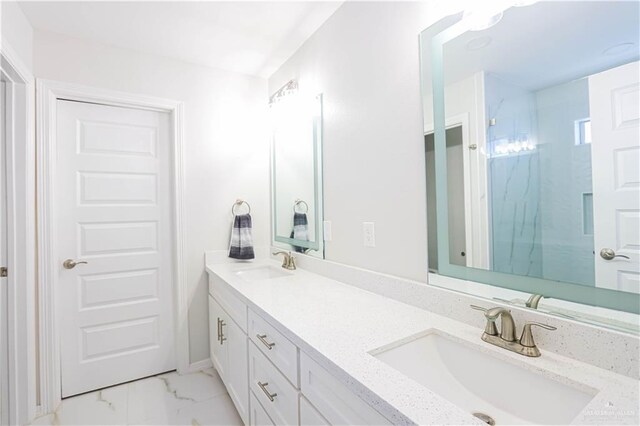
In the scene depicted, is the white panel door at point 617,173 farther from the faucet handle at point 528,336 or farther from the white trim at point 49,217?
the white trim at point 49,217

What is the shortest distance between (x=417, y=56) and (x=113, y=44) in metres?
1.97

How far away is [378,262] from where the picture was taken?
1.45 meters

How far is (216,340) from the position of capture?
205 centimetres

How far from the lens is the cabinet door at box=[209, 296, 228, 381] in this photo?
189cm

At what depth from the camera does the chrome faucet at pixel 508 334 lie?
82 cm

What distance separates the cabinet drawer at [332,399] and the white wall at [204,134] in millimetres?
1558

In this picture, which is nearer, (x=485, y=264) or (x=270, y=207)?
(x=485, y=264)

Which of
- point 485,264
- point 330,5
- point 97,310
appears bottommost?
point 97,310

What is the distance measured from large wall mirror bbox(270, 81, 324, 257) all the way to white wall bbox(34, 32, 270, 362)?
0.18 metres

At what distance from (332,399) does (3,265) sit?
1.95 metres

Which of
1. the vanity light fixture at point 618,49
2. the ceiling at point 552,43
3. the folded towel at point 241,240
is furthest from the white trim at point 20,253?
the vanity light fixture at point 618,49

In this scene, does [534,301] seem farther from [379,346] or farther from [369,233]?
[369,233]

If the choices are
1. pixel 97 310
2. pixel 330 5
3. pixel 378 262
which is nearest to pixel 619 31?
pixel 378 262

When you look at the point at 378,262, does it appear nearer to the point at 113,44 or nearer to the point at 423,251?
the point at 423,251
